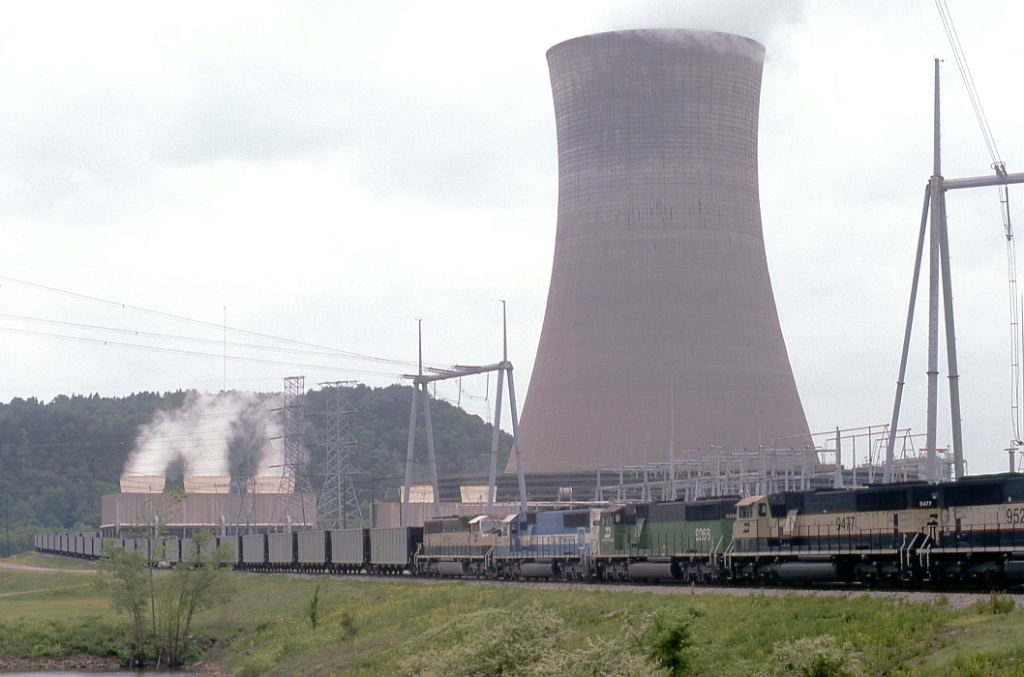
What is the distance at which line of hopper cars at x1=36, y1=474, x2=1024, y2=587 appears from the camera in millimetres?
19922

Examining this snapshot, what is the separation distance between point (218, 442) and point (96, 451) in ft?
79.1

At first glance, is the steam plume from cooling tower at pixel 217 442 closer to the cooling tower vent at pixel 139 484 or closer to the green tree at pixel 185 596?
the cooling tower vent at pixel 139 484

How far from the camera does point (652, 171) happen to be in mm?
53031

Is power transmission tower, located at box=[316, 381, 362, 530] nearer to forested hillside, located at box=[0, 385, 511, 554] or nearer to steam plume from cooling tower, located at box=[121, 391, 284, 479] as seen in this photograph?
steam plume from cooling tower, located at box=[121, 391, 284, 479]

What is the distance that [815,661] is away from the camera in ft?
43.0

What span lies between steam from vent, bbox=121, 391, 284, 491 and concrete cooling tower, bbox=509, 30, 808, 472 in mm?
42373

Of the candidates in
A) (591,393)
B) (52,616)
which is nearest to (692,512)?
(52,616)

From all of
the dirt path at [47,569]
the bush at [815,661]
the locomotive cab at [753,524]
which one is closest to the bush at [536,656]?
the bush at [815,661]

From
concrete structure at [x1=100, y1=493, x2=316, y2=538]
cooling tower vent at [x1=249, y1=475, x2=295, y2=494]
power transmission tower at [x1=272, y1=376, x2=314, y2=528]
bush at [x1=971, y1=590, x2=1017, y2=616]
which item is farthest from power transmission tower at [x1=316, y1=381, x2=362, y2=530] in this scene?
bush at [x1=971, y1=590, x2=1017, y2=616]

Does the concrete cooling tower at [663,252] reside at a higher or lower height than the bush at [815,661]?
higher

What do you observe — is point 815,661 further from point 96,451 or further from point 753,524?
point 96,451

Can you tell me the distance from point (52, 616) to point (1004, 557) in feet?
103

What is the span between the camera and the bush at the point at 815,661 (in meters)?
13.1

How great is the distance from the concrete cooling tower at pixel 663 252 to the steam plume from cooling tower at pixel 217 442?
42.4 metres
